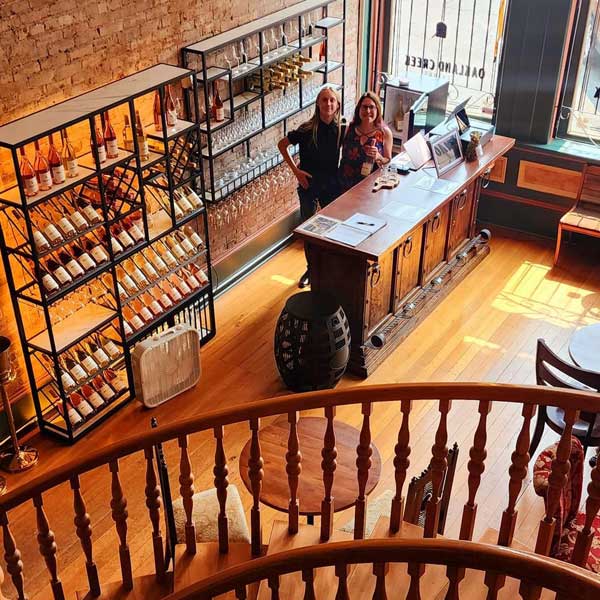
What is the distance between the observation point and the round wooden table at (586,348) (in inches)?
226

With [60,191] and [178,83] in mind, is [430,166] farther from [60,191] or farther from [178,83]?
[60,191]

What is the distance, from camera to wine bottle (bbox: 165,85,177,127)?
625 centimetres

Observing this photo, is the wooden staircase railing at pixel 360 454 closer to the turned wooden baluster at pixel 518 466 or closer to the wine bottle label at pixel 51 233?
the turned wooden baluster at pixel 518 466

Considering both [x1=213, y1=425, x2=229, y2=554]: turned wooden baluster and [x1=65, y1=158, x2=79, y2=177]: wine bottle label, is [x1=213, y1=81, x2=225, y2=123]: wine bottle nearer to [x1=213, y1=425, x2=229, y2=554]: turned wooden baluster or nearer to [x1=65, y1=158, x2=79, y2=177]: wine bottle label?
[x1=65, y1=158, x2=79, y2=177]: wine bottle label

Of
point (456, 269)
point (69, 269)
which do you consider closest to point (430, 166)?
point (456, 269)

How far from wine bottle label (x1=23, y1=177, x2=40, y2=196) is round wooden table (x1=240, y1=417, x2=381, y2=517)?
6.50 feet

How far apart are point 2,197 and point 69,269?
64 centimetres

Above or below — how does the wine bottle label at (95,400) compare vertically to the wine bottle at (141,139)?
below

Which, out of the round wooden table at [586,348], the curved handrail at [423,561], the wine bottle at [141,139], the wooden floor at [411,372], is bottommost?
the wooden floor at [411,372]

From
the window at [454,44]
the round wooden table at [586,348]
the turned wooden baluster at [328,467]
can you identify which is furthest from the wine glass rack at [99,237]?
the window at [454,44]

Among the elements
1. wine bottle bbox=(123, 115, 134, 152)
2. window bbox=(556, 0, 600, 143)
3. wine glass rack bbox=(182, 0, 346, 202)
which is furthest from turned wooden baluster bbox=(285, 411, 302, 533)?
window bbox=(556, 0, 600, 143)

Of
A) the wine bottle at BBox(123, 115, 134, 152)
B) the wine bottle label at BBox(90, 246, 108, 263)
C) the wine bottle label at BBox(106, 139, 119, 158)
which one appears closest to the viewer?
the wine bottle label at BBox(106, 139, 119, 158)

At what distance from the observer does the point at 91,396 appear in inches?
245

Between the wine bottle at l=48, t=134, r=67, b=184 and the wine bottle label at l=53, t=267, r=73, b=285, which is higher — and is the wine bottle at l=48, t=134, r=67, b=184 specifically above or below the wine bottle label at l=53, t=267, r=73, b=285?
above
